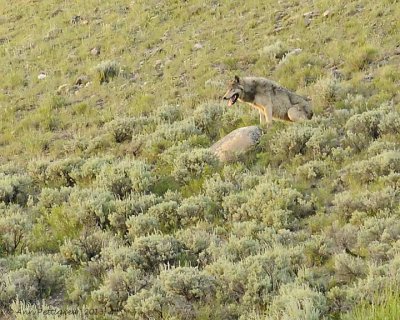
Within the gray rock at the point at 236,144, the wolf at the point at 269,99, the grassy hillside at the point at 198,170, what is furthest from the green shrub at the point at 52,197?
the wolf at the point at 269,99

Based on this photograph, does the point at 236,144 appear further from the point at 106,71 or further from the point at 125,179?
the point at 106,71

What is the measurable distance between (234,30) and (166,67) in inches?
99.8

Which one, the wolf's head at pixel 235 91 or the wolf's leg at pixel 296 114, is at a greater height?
the wolf's head at pixel 235 91

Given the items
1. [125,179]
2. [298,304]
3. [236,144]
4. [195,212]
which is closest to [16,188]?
[125,179]

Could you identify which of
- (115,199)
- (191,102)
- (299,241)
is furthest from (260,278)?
(191,102)

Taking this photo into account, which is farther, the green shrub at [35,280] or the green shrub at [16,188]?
the green shrub at [16,188]

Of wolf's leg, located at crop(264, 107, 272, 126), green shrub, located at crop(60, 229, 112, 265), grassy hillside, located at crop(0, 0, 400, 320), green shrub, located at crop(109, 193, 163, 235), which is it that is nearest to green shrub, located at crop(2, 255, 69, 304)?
grassy hillside, located at crop(0, 0, 400, 320)

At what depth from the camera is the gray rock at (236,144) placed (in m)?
10.1

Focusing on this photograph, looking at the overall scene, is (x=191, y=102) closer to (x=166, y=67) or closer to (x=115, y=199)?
(x=166, y=67)

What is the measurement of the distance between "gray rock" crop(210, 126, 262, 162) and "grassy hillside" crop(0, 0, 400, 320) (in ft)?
0.84

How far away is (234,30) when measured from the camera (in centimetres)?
1691

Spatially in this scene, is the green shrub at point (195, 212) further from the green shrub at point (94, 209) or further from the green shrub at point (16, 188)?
the green shrub at point (16, 188)

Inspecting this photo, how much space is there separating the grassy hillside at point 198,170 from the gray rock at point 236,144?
257mm

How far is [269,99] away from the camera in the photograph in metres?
11.3
